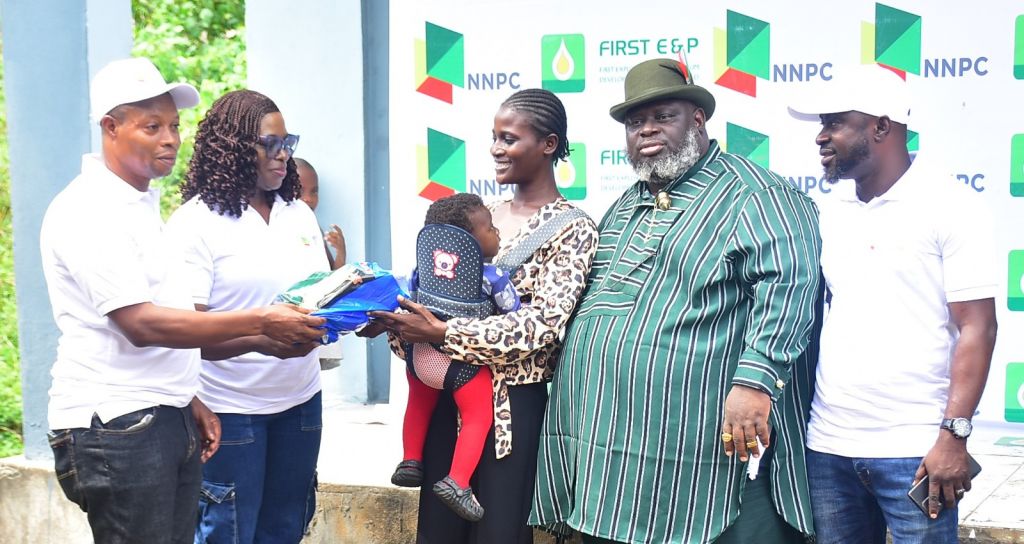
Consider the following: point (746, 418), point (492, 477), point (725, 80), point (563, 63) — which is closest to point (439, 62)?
point (563, 63)

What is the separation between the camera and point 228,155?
367 centimetres

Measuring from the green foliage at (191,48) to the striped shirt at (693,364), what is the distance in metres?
8.29

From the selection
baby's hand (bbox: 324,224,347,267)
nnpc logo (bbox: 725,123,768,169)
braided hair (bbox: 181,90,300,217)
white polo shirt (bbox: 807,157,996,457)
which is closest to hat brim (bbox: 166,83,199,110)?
braided hair (bbox: 181,90,300,217)

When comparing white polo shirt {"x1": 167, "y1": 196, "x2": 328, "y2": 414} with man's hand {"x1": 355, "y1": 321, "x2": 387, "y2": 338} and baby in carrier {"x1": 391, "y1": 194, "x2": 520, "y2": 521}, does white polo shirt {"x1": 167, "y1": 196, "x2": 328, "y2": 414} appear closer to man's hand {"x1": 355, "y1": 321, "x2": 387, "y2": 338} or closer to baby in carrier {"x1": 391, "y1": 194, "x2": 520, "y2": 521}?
man's hand {"x1": 355, "y1": 321, "x2": 387, "y2": 338}

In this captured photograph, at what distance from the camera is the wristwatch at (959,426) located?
3.06 metres

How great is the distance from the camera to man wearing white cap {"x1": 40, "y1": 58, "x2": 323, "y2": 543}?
313cm

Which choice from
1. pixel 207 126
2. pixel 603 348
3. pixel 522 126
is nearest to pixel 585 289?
pixel 603 348

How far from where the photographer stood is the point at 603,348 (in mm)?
3477

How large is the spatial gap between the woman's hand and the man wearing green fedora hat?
427 millimetres

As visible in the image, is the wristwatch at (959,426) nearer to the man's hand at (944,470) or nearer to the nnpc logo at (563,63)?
the man's hand at (944,470)

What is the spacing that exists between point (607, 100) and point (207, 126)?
2747 millimetres

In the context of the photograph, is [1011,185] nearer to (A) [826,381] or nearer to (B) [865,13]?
(B) [865,13]

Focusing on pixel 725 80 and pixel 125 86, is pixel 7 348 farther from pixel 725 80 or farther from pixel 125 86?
pixel 125 86

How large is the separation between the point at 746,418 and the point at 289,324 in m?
1.34
